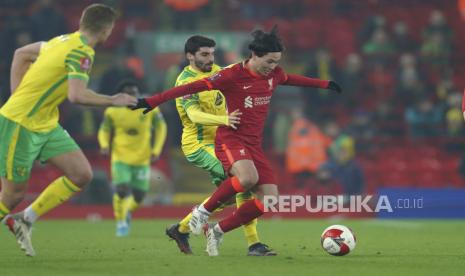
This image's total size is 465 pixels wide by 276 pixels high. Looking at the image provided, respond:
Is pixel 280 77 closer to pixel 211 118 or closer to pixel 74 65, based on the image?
pixel 211 118

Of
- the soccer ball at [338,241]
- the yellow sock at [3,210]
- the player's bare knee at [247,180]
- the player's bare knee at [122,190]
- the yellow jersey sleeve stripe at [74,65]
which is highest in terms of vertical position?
the yellow jersey sleeve stripe at [74,65]

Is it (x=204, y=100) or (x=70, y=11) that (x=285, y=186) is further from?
(x=204, y=100)

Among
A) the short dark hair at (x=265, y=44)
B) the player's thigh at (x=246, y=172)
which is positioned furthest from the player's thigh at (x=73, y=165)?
the short dark hair at (x=265, y=44)

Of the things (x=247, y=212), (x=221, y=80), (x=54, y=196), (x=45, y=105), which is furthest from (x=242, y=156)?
(x=45, y=105)

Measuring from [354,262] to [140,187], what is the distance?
719 cm

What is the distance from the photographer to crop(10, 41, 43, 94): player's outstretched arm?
9336 millimetres

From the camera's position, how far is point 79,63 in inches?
345

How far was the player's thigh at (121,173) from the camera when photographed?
15.9m

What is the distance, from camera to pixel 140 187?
52.4ft

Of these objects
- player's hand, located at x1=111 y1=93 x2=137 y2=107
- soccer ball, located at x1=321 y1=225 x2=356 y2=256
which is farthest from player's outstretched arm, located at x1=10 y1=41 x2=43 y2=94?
soccer ball, located at x1=321 y1=225 x2=356 y2=256

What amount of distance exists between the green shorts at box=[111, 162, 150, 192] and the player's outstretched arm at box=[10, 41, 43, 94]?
21.6ft

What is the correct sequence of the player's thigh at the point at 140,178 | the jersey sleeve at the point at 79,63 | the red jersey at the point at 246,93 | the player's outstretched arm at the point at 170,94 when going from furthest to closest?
the player's thigh at the point at 140,178 → the red jersey at the point at 246,93 → the player's outstretched arm at the point at 170,94 → the jersey sleeve at the point at 79,63

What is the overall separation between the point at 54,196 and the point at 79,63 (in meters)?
1.51

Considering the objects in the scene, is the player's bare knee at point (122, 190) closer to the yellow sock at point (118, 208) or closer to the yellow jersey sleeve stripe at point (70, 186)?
the yellow sock at point (118, 208)
